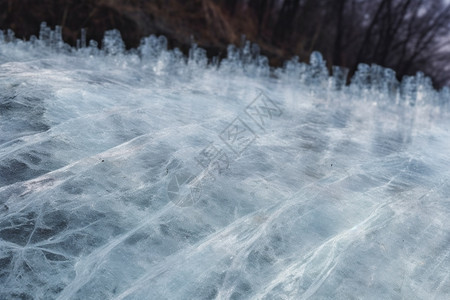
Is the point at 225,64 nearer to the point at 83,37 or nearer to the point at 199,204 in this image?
the point at 83,37

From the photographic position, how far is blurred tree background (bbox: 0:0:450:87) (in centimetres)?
709

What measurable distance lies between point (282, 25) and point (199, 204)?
34.6 feet

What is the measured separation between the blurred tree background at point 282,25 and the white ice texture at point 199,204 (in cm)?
486

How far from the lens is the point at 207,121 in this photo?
2.38 meters

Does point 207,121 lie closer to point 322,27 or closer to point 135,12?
point 135,12

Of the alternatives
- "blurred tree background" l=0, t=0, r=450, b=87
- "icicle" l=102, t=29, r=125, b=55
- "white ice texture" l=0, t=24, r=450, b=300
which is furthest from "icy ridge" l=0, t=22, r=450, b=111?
"white ice texture" l=0, t=24, r=450, b=300

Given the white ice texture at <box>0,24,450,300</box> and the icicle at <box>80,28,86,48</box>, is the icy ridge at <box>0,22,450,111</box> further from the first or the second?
the white ice texture at <box>0,24,450,300</box>

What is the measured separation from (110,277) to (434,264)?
1001 mm

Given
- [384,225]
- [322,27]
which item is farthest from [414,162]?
[322,27]

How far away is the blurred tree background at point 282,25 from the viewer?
7090 millimetres

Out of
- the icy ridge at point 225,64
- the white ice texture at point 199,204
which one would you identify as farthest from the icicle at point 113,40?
the white ice texture at point 199,204

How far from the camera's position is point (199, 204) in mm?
1453

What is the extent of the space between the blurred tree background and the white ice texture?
4.86 metres

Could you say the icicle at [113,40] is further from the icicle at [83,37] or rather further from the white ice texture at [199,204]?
the white ice texture at [199,204]
